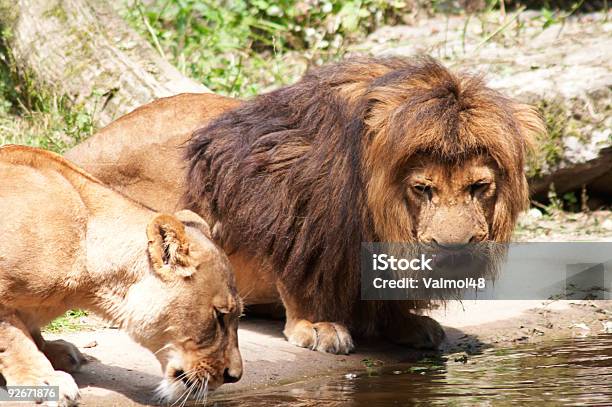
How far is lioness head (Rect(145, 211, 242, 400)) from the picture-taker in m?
5.57

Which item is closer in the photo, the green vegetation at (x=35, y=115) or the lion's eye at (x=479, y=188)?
the lion's eye at (x=479, y=188)

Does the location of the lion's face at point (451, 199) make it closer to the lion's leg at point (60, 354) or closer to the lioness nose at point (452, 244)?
the lioness nose at point (452, 244)

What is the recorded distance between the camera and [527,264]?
902cm

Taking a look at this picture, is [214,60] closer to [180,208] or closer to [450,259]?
[180,208]

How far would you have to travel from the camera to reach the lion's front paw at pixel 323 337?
680cm

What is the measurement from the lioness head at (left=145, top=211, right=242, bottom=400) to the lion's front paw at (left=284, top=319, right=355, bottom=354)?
1.22 m

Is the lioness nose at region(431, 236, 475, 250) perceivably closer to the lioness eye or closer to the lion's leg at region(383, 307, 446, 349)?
the lion's leg at region(383, 307, 446, 349)

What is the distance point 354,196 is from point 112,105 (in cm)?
396

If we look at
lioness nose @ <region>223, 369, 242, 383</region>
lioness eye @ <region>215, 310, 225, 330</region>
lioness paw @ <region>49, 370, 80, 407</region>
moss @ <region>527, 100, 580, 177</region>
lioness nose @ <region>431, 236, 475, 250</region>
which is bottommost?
lioness paw @ <region>49, 370, 80, 407</region>

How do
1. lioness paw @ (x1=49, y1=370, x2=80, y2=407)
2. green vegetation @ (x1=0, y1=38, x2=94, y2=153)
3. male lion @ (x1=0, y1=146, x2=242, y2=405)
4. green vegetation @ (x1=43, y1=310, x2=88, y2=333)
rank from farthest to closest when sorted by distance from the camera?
green vegetation @ (x1=0, y1=38, x2=94, y2=153) → green vegetation @ (x1=43, y1=310, x2=88, y2=333) → male lion @ (x1=0, y1=146, x2=242, y2=405) → lioness paw @ (x1=49, y1=370, x2=80, y2=407)

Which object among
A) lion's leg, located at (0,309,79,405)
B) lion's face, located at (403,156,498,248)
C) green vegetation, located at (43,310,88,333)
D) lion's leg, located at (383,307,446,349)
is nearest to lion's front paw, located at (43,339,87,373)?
lion's leg, located at (0,309,79,405)

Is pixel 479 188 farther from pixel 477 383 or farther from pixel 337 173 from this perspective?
pixel 477 383

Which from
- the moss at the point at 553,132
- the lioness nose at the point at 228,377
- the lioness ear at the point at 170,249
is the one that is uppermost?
the moss at the point at 553,132

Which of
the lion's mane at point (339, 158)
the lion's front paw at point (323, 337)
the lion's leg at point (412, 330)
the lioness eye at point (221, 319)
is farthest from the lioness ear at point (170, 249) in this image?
the lion's leg at point (412, 330)
